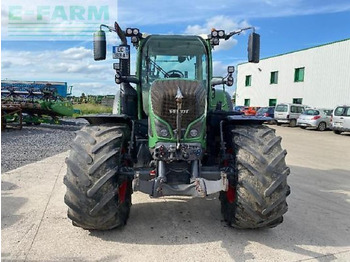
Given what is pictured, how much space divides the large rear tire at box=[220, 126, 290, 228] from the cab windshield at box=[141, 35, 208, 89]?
1.48 metres

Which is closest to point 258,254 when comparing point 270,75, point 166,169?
point 166,169

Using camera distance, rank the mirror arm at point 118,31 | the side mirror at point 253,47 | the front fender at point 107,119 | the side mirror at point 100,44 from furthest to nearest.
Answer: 1. the side mirror at point 253,47
2. the mirror arm at point 118,31
3. the side mirror at point 100,44
4. the front fender at point 107,119

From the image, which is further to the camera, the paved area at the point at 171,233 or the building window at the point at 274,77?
the building window at the point at 274,77

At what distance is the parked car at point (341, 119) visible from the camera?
58.1 feet

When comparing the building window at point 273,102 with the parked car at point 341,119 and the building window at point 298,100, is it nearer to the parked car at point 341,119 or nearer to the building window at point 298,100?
the building window at point 298,100

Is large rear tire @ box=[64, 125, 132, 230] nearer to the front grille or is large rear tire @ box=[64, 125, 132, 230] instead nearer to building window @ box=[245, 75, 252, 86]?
the front grille

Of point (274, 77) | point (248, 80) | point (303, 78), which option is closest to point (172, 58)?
point (303, 78)

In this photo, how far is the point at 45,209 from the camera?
4.68 meters

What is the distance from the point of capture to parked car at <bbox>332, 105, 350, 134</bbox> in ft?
58.1

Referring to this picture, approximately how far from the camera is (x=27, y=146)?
1044 centimetres

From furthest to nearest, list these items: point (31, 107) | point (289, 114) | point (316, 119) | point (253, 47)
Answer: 1. point (289, 114)
2. point (316, 119)
3. point (31, 107)
4. point (253, 47)

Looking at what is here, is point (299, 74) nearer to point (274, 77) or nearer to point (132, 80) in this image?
point (274, 77)

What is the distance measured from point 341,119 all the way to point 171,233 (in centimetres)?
1691

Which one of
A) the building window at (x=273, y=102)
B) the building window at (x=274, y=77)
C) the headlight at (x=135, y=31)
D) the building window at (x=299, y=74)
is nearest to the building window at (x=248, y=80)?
the building window at (x=274, y=77)
